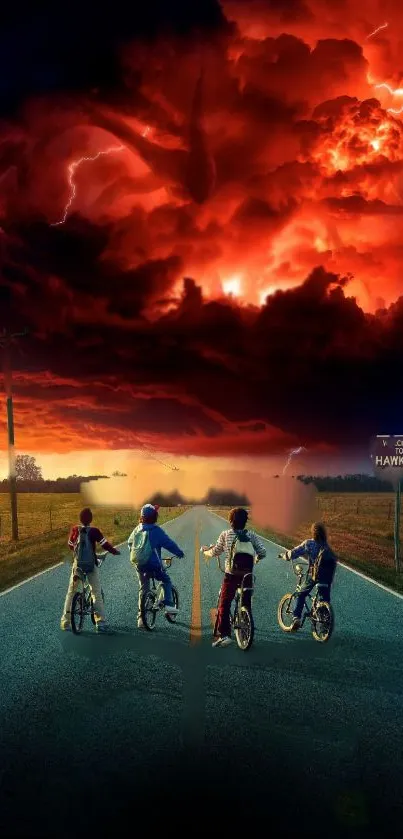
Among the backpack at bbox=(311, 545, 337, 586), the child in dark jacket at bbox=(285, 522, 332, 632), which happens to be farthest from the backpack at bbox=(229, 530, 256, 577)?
the backpack at bbox=(311, 545, 337, 586)

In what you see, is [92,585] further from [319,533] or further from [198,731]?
[198,731]

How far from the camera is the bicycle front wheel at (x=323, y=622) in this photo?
9367 millimetres

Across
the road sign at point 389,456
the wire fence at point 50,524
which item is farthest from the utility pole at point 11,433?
the road sign at point 389,456

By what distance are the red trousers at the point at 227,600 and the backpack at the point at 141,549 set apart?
57.2 inches

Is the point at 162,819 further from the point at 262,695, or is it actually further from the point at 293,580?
the point at 293,580

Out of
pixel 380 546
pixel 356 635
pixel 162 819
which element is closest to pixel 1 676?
pixel 162 819

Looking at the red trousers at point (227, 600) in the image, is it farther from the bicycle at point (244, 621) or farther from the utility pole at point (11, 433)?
the utility pole at point (11, 433)

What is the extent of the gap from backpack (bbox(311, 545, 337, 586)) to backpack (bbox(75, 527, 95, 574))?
117 inches

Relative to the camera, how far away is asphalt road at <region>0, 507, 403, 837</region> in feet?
14.5

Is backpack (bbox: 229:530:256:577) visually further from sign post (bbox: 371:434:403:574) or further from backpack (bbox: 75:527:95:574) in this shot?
sign post (bbox: 371:434:403:574)

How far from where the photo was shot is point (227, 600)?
30.3 feet

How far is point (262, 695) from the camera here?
7039mm

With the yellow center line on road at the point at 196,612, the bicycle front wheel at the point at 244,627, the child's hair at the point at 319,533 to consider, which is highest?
the child's hair at the point at 319,533

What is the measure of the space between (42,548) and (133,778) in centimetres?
2321
